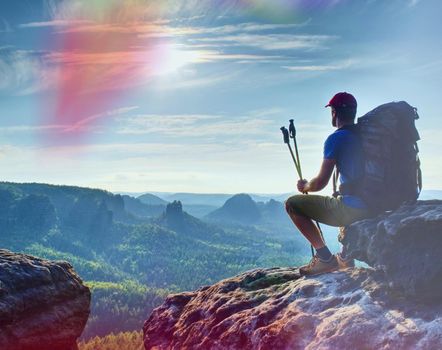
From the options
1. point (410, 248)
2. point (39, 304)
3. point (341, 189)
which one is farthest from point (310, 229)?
point (39, 304)

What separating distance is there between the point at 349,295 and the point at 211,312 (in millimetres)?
5621

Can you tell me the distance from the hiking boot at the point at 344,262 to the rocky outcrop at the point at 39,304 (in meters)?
10.4

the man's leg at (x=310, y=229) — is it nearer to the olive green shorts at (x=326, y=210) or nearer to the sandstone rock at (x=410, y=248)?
the olive green shorts at (x=326, y=210)

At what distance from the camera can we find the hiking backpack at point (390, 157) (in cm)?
1391

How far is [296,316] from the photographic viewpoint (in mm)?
13242

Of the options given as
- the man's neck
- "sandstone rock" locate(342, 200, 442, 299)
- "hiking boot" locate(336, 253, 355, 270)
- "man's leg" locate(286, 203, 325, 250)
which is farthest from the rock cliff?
the man's neck

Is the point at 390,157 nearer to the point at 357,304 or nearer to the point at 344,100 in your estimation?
the point at 344,100

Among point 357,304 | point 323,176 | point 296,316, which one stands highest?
point 323,176

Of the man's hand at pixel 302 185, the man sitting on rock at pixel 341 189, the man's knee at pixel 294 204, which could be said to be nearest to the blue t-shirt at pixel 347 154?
the man sitting on rock at pixel 341 189

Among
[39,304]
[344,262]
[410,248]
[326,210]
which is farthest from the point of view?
[39,304]

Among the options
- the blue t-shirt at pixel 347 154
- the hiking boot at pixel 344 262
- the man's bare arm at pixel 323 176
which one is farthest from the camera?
the hiking boot at pixel 344 262

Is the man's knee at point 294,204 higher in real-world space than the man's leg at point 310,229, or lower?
higher

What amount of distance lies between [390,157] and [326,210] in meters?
2.52

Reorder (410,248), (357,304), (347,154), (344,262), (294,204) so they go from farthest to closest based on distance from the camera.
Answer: (294,204) < (344,262) < (347,154) < (357,304) < (410,248)
